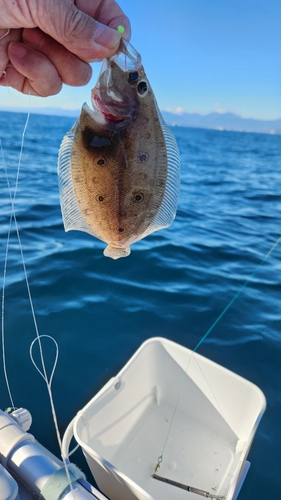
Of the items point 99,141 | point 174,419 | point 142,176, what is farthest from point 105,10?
point 174,419

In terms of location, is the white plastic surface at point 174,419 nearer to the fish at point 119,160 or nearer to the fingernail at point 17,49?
the fish at point 119,160

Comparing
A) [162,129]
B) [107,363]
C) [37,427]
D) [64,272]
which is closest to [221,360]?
[107,363]

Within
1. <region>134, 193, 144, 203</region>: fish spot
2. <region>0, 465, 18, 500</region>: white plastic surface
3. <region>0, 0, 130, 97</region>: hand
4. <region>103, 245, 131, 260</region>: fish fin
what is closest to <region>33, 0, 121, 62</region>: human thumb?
<region>0, 0, 130, 97</region>: hand

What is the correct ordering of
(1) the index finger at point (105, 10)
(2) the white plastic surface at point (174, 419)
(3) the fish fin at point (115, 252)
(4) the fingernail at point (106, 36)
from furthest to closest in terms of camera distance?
(2) the white plastic surface at point (174, 419), (1) the index finger at point (105, 10), (3) the fish fin at point (115, 252), (4) the fingernail at point (106, 36)

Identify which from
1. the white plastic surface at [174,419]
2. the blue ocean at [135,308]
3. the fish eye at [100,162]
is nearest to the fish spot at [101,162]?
the fish eye at [100,162]

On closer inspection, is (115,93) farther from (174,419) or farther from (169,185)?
(174,419)

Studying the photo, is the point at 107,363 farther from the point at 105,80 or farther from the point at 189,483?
the point at 105,80

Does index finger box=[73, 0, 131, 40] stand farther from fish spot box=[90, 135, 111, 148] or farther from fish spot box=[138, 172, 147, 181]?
fish spot box=[138, 172, 147, 181]
